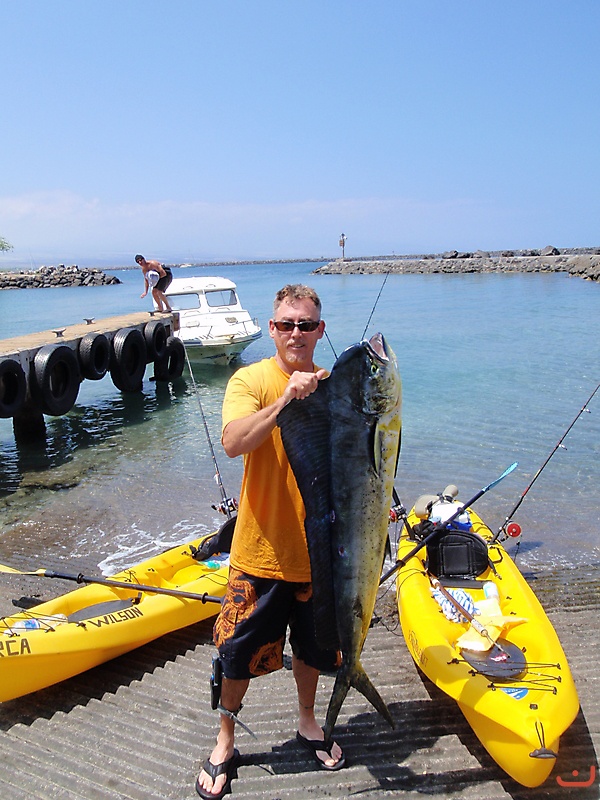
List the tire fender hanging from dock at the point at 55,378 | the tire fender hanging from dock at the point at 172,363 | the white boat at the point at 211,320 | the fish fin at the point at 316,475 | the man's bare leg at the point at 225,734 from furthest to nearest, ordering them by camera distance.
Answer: the white boat at the point at 211,320
the tire fender hanging from dock at the point at 172,363
the tire fender hanging from dock at the point at 55,378
the man's bare leg at the point at 225,734
the fish fin at the point at 316,475

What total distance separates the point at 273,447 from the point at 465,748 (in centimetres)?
227

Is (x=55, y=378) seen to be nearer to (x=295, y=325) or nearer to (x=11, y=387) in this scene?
(x=11, y=387)

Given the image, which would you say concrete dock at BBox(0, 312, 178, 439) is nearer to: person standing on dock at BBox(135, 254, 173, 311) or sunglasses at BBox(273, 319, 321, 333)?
person standing on dock at BBox(135, 254, 173, 311)

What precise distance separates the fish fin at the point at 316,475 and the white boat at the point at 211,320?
2006 cm

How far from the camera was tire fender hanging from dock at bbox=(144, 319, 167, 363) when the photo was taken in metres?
19.5

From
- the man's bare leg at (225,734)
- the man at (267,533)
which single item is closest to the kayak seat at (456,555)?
the man at (267,533)

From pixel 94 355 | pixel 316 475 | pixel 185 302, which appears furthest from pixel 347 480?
pixel 185 302

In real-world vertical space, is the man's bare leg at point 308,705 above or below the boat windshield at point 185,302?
below

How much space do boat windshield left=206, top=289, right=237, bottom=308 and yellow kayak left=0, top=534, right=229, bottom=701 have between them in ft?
63.5

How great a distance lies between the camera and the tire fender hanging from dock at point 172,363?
2094cm

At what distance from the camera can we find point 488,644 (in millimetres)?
4391

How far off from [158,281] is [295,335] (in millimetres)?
19898

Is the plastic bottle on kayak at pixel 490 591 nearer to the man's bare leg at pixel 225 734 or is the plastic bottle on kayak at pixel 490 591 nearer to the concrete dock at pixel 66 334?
the man's bare leg at pixel 225 734

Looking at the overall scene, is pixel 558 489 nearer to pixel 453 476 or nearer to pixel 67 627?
pixel 453 476
